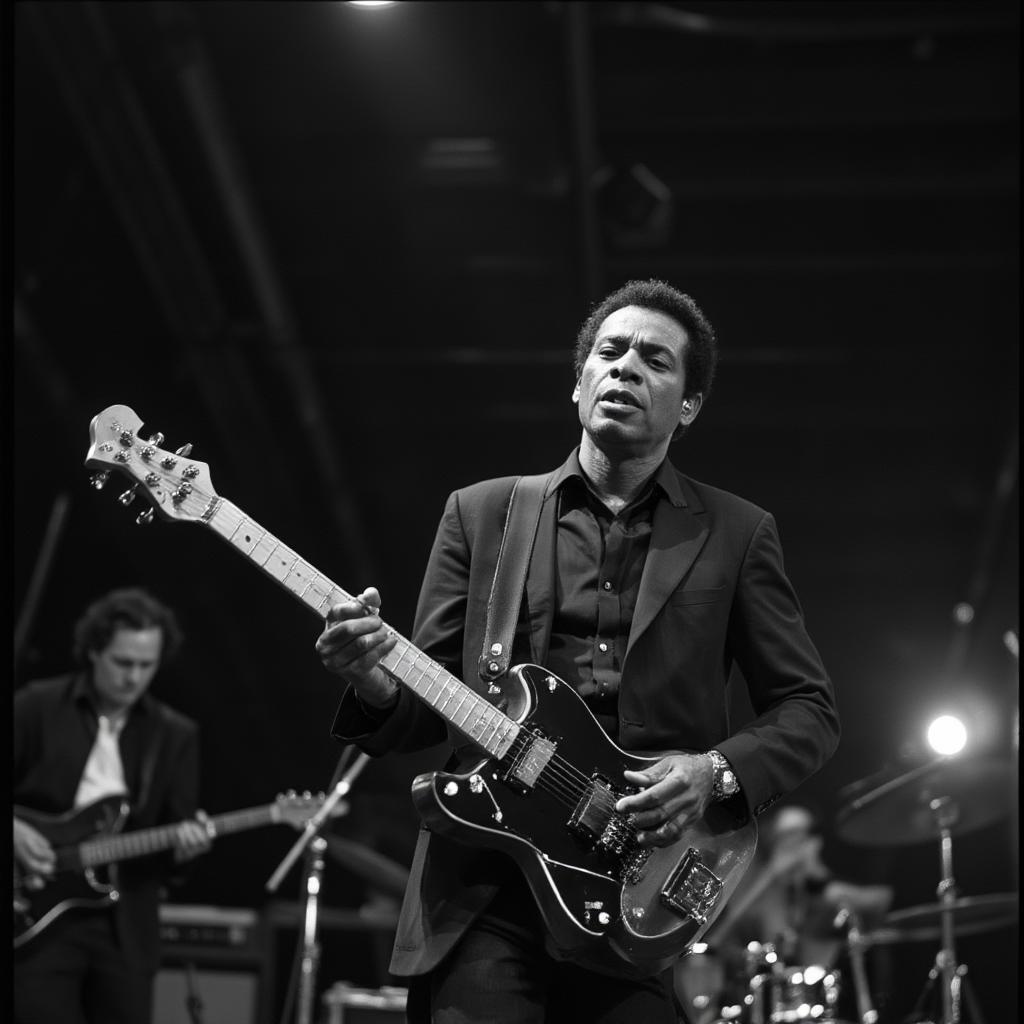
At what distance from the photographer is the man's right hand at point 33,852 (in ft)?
18.6

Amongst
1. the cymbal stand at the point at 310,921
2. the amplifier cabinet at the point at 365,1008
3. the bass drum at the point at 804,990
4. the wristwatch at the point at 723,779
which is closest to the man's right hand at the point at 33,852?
the cymbal stand at the point at 310,921

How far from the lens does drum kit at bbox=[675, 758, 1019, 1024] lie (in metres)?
5.97

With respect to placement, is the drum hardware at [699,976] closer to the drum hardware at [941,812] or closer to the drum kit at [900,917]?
the drum kit at [900,917]

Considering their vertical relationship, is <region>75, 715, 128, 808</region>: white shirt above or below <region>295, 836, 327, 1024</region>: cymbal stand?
above

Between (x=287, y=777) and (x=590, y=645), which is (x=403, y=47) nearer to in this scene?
(x=590, y=645)

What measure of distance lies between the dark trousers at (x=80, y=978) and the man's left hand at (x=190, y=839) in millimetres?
488

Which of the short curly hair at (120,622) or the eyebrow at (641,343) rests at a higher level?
the short curly hair at (120,622)

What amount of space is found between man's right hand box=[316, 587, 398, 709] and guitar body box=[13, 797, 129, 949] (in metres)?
3.18

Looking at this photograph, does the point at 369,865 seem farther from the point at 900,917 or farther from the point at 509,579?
the point at 509,579

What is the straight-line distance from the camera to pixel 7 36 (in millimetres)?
3354

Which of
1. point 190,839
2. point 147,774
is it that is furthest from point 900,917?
point 147,774

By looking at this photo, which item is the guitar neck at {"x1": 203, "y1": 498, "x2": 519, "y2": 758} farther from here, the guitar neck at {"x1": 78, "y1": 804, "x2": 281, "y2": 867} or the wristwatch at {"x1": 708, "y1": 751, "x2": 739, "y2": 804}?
the guitar neck at {"x1": 78, "y1": 804, "x2": 281, "y2": 867}

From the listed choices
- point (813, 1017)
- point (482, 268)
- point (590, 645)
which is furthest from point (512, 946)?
point (482, 268)

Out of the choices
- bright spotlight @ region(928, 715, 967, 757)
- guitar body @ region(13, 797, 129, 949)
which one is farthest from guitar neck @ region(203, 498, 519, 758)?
bright spotlight @ region(928, 715, 967, 757)
